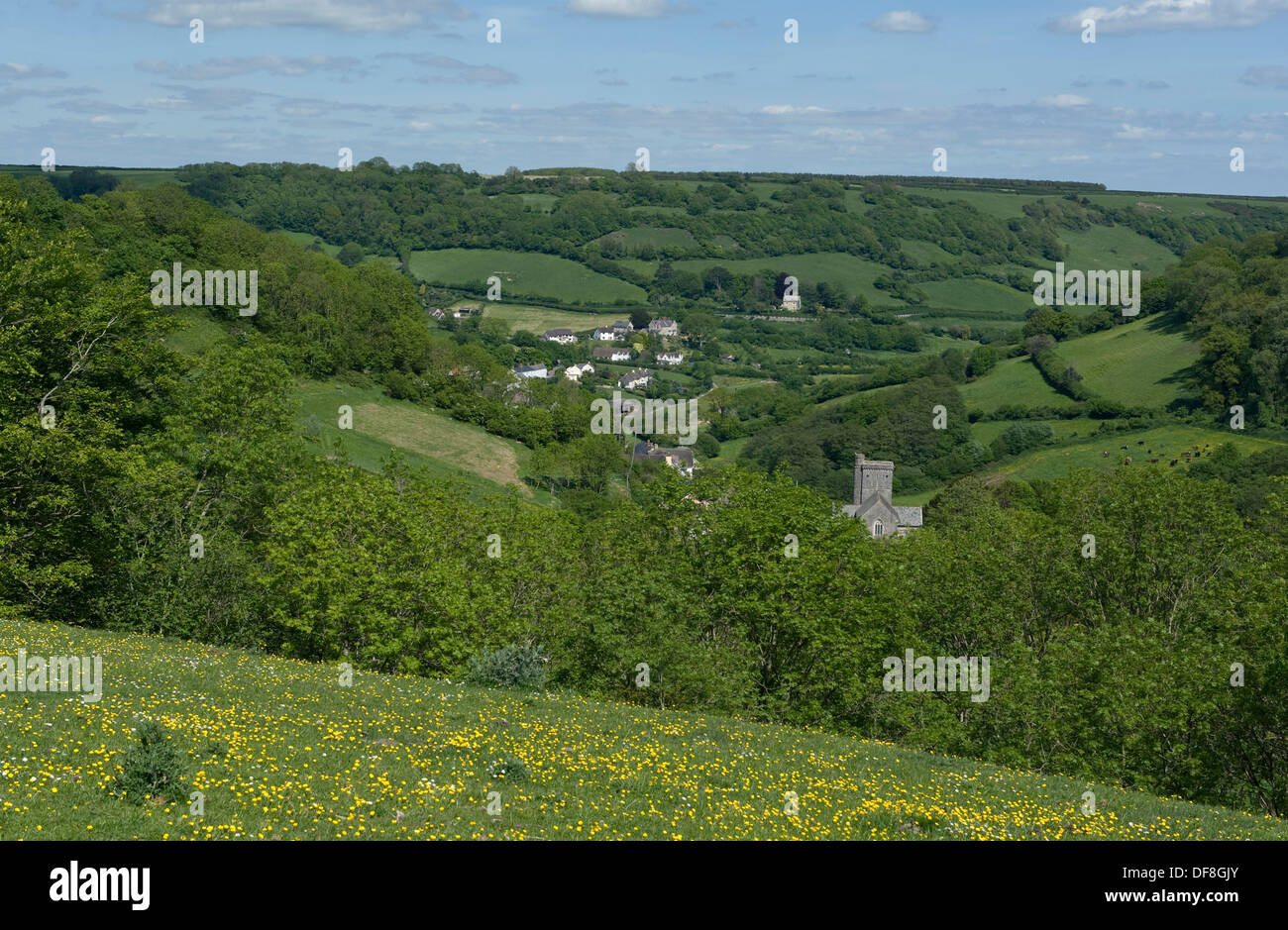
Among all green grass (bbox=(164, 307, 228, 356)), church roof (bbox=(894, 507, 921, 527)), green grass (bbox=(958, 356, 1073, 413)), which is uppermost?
green grass (bbox=(164, 307, 228, 356))

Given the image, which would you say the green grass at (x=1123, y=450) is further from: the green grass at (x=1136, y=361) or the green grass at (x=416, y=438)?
the green grass at (x=416, y=438)

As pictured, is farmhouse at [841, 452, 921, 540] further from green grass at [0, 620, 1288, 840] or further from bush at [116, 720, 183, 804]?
bush at [116, 720, 183, 804]

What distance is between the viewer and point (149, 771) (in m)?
15.3

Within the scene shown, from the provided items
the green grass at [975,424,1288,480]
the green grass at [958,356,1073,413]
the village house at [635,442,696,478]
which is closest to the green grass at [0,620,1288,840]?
the green grass at [975,424,1288,480]

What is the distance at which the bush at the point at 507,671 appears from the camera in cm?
2911

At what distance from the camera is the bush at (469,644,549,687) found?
29109mm

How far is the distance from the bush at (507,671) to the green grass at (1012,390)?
14617 cm

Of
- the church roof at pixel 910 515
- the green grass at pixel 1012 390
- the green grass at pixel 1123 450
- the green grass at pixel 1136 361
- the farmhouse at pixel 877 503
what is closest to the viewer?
the farmhouse at pixel 877 503

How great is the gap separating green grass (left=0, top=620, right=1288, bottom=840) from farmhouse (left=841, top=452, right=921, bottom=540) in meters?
89.1

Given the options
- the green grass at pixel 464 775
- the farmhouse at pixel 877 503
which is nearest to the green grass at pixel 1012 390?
the farmhouse at pixel 877 503

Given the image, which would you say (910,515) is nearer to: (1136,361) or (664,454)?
(664,454)

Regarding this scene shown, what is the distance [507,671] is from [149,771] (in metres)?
14.5

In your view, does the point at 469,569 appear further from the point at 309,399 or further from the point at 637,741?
the point at 309,399
